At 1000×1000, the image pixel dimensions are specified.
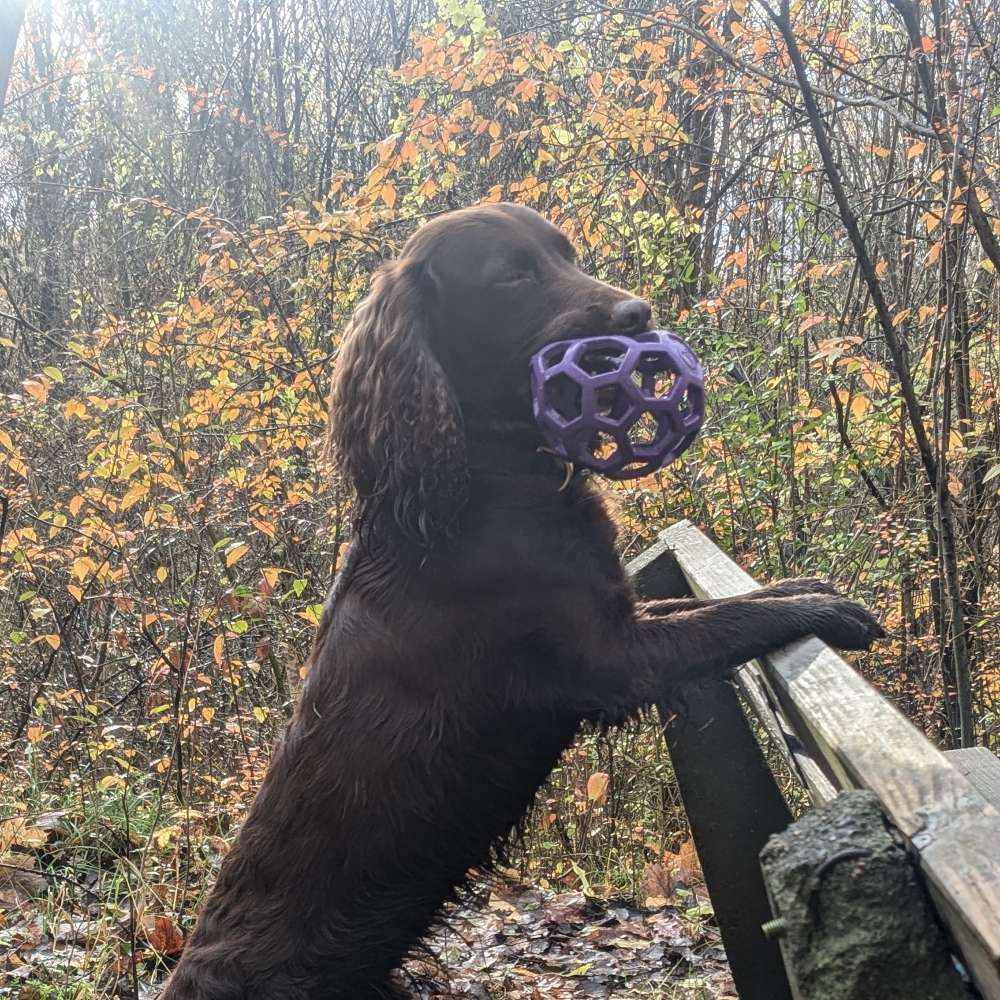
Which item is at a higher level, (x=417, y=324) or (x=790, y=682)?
(x=417, y=324)

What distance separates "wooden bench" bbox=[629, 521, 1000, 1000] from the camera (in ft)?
2.94

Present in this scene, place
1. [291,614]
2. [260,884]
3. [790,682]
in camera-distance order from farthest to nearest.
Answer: [291,614]
[260,884]
[790,682]

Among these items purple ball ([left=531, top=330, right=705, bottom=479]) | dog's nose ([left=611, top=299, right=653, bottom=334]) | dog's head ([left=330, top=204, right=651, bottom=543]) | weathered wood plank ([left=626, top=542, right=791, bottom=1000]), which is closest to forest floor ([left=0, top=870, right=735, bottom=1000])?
weathered wood plank ([left=626, top=542, right=791, bottom=1000])

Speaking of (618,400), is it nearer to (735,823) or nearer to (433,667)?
(433,667)

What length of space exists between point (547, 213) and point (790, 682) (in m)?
4.72

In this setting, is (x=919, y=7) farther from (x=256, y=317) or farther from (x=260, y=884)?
(x=260, y=884)

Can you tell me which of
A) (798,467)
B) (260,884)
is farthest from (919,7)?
(260,884)

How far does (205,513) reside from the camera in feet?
17.9

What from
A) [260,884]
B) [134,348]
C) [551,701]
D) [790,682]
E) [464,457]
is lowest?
[260,884]

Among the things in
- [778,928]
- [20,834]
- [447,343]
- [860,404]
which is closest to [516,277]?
[447,343]

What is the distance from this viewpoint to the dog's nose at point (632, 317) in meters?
2.53

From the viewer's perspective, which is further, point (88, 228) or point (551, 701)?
point (88, 228)

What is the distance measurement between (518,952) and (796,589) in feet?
6.65

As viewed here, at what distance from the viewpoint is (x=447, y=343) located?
284 cm
